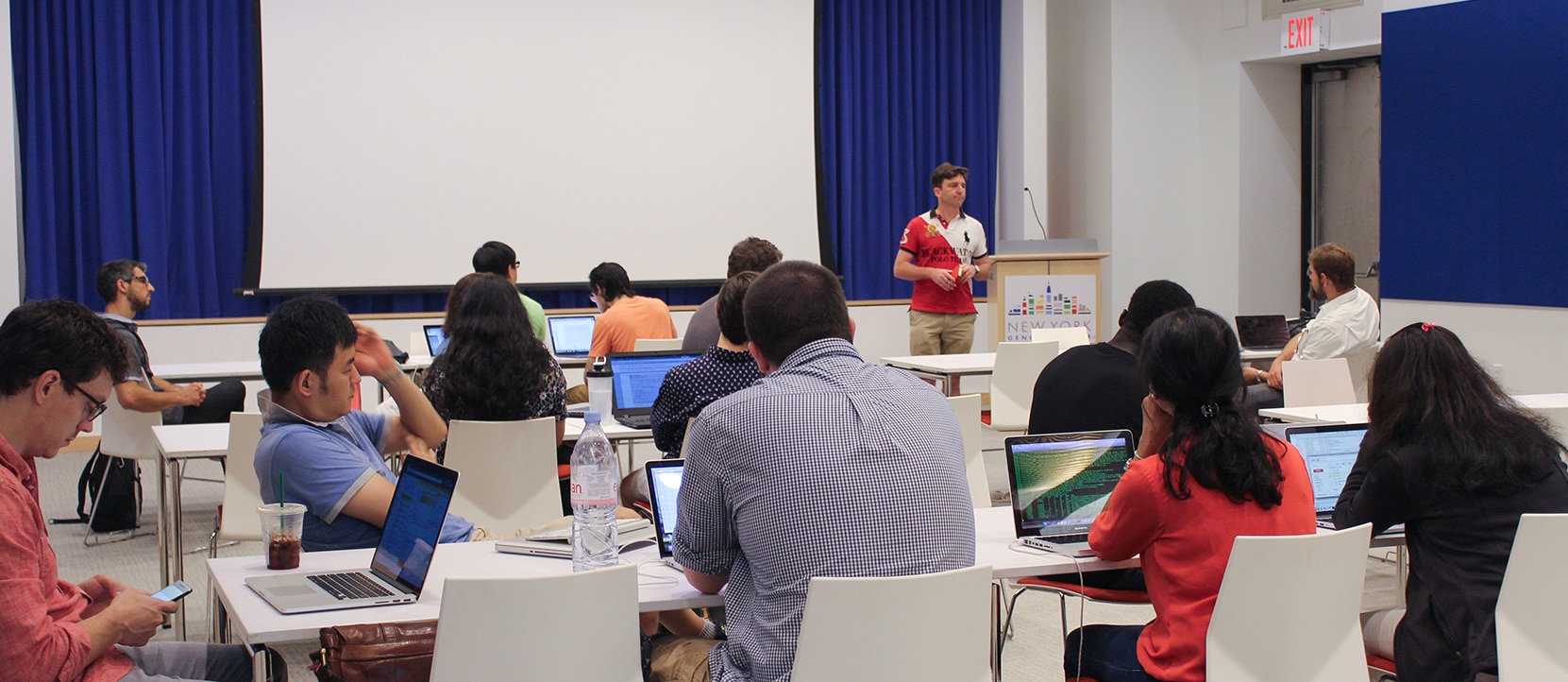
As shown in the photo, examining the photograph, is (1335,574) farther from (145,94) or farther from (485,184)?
(145,94)

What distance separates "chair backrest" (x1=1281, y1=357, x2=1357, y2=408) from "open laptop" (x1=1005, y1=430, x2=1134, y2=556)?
2634mm

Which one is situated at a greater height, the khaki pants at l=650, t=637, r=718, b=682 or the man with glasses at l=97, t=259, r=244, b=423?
the man with glasses at l=97, t=259, r=244, b=423

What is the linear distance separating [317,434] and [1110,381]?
2218 mm

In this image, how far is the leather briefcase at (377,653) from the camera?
6.84 feet

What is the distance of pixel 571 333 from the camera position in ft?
24.7

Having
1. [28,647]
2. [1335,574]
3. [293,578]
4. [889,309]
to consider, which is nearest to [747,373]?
[293,578]

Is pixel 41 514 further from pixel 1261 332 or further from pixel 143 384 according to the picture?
pixel 1261 332

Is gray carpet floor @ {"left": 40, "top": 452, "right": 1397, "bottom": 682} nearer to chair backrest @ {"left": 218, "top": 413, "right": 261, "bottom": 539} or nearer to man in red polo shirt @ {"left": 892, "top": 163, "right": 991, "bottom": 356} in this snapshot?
chair backrest @ {"left": 218, "top": 413, "right": 261, "bottom": 539}

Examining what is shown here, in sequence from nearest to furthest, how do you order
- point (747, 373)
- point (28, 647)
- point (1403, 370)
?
point (28, 647) < point (1403, 370) < point (747, 373)

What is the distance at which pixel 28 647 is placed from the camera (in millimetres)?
1918

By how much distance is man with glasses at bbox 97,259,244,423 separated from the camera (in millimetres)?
5180

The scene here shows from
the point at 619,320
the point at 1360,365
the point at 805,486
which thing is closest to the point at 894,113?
the point at 619,320

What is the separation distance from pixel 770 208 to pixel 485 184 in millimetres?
A: 2082

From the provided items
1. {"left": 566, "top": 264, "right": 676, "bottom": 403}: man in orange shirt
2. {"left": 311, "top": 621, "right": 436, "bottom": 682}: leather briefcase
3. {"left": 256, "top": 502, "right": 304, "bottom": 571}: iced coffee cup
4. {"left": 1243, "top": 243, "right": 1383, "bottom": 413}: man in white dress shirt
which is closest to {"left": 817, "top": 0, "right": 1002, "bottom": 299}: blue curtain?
{"left": 566, "top": 264, "right": 676, "bottom": 403}: man in orange shirt
